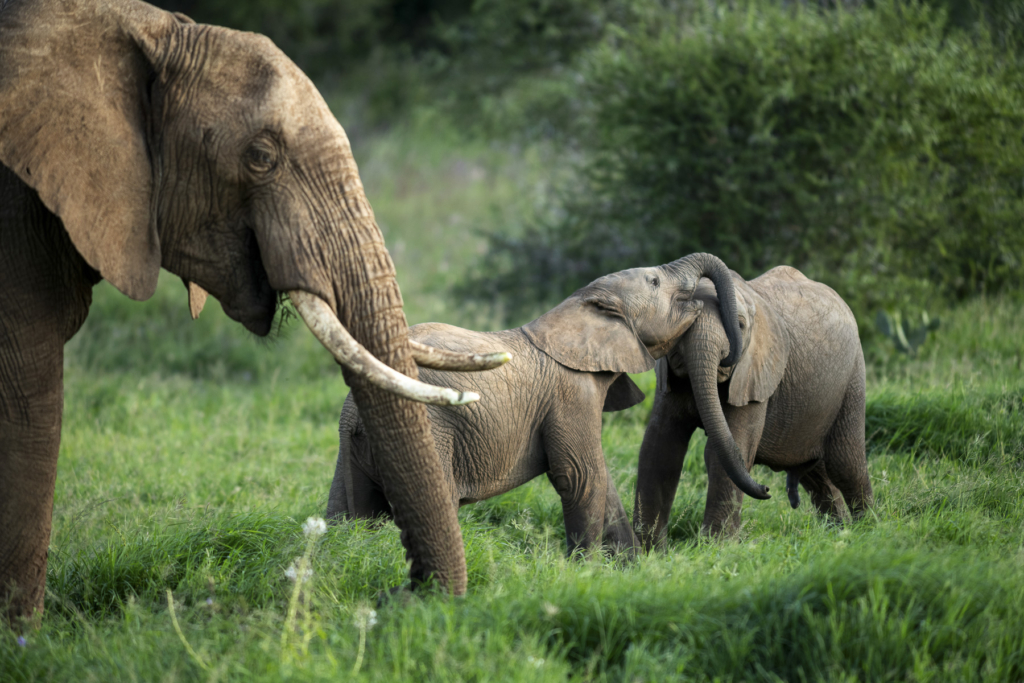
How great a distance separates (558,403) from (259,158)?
203cm

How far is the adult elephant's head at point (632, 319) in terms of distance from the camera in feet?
15.6

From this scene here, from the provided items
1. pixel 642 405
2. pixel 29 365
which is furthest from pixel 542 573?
pixel 642 405

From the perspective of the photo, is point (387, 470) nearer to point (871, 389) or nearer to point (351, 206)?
point (351, 206)

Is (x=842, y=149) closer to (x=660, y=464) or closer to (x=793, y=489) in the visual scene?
(x=793, y=489)

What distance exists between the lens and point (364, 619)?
10.7 ft

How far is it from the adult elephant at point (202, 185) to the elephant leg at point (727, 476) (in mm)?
1985

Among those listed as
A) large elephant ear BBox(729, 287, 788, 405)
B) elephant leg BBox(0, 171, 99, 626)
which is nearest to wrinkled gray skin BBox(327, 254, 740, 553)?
large elephant ear BBox(729, 287, 788, 405)

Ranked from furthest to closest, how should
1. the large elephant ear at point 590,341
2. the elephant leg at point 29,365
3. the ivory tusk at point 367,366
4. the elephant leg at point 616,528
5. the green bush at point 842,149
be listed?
1. the green bush at point 842,149
2. the elephant leg at point 616,528
3. the large elephant ear at point 590,341
4. the elephant leg at point 29,365
5. the ivory tusk at point 367,366

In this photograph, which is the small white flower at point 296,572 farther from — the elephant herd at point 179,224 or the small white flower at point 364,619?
the elephant herd at point 179,224

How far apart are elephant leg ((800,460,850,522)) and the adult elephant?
3.15m

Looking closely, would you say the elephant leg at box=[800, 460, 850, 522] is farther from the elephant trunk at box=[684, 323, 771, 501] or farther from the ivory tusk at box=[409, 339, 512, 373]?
the ivory tusk at box=[409, 339, 512, 373]

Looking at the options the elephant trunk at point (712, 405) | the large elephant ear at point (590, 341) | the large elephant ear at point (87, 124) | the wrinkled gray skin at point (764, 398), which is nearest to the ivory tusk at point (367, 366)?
the large elephant ear at point (87, 124)

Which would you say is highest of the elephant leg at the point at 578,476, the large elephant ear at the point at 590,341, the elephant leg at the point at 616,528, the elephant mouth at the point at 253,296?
the elephant mouth at the point at 253,296

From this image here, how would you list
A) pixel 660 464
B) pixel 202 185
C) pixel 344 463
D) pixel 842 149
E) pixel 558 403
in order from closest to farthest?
pixel 202 185 → pixel 344 463 → pixel 558 403 → pixel 660 464 → pixel 842 149
